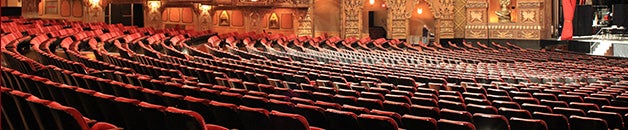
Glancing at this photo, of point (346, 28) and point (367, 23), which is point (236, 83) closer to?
point (346, 28)

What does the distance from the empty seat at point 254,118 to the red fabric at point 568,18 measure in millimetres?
28120

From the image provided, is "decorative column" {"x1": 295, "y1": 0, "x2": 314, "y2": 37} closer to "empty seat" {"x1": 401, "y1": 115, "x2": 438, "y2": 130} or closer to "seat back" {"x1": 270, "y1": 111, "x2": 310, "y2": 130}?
"empty seat" {"x1": 401, "y1": 115, "x2": 438, "y2": 130}

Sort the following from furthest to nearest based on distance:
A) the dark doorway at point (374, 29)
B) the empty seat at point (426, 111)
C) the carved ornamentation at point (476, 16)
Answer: the dark doorway at point (374, 29)
the carved ornamentation at point (476, 16)
the empty seat at point (426, 111)

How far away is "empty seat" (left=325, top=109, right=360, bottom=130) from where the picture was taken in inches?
231

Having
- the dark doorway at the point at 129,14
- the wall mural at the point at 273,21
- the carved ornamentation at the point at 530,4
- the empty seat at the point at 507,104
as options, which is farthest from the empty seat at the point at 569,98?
the dark doorway at the point at 129,14

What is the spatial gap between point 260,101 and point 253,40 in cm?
2003

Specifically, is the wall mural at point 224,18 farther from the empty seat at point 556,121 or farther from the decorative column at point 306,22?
the empty seat at point 556,121

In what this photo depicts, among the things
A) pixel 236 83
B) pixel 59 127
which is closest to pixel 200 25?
pixel 236 83

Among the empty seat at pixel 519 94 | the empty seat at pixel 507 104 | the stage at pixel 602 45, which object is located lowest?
the empty seat at pixel 519 94

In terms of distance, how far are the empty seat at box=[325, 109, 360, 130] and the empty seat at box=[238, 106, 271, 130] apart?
0.70 meters

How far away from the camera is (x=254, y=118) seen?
5445 mm

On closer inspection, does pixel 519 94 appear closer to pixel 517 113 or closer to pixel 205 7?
pixel 517 113

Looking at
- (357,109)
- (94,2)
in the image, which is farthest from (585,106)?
(94,2)

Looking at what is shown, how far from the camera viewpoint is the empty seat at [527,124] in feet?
19.9
